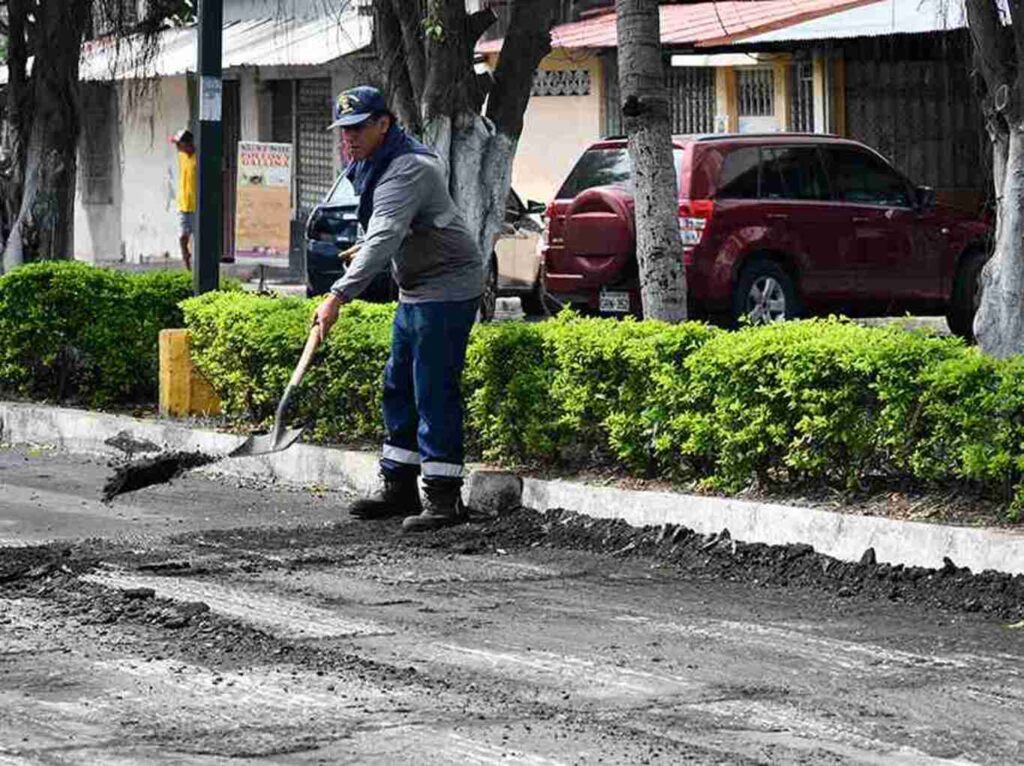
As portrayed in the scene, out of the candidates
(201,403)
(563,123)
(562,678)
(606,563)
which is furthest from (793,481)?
(563,123)

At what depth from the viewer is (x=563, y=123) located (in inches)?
1126

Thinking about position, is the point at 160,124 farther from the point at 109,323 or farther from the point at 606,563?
the point at 606,563

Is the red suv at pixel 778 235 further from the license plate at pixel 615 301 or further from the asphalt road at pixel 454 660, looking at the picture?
the asphalt road at pixel 454 660

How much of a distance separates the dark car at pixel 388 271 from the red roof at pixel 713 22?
195 cm

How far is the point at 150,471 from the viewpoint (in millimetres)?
11961

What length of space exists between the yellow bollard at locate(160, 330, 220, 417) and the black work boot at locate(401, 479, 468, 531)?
3729mm

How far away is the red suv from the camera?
18.6 meters

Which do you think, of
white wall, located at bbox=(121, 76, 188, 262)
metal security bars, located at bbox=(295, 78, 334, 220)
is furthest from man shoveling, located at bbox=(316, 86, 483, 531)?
white wall, located at bbox=(121, 76, 188, 262)

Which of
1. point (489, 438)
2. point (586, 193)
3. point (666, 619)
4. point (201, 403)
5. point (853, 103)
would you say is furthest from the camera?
point (853, 103)

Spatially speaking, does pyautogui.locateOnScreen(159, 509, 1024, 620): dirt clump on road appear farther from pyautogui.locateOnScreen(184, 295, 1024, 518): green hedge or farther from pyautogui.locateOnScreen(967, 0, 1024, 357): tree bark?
pyautogui.locateOnScreen(967, 0, 1024, 357): tree bark

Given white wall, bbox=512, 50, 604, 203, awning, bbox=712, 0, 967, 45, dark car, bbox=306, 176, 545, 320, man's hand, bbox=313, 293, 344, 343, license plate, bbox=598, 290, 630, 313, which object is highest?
awning, bbox=712, 0, 967, 45

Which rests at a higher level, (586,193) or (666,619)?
(586,193)

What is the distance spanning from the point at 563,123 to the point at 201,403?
15.2 meters

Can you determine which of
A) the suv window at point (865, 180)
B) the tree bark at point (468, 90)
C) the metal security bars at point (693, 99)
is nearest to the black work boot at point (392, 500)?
the tree bark at point (468, 90)
